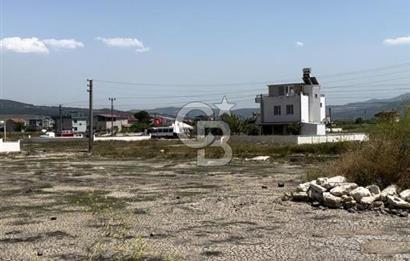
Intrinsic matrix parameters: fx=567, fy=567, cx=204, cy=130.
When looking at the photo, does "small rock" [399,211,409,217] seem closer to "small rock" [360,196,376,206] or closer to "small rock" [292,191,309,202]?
"small rock" [360,196,376,206]

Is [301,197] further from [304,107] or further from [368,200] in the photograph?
[304,107]

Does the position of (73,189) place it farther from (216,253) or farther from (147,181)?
(216,253)

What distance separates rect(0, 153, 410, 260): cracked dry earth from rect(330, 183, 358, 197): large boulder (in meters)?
0.72

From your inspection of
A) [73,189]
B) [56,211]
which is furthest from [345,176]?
[73,189]

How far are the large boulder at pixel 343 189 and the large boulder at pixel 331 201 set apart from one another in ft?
0.51

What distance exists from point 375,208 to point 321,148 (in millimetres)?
28215

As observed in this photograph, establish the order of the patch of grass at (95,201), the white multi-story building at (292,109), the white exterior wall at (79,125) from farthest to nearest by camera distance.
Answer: the white exterior wall at (79,125) < the white multi-story building at (292,109) < the patch of grass at (95,201)

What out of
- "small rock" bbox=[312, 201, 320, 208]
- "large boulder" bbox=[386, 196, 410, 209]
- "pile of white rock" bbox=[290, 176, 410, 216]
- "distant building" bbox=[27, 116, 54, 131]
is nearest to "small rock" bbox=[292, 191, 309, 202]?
"pile of white rock" bbox=[290, 176, 410, 216]

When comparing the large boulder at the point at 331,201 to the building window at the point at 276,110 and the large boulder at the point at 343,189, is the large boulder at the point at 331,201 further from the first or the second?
the building window at the point at 276,110

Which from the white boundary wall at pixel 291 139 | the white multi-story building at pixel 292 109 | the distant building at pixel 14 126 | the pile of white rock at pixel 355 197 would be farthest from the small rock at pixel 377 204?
the distant building at pixel 14 126

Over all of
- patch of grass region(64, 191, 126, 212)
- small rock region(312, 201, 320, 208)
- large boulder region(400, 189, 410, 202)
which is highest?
large boulder region(400, 189, 410, 202)

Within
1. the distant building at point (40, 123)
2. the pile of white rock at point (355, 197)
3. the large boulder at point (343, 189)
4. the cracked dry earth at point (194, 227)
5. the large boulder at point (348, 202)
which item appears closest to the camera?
the cracked dry earth at point (194, 227)

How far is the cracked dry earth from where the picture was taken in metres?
8.27

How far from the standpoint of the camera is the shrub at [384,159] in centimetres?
1388
